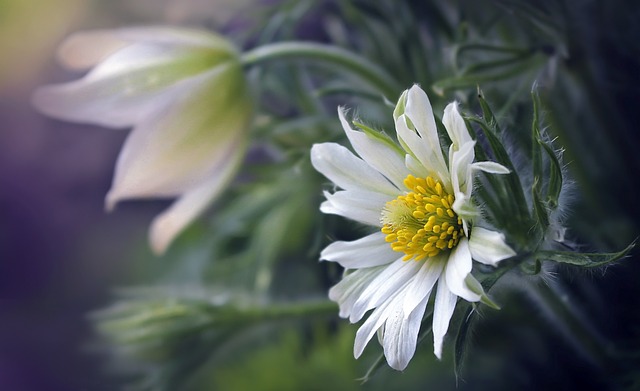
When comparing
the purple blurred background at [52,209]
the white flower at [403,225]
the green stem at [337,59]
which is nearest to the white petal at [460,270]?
the white flower at [403,225]

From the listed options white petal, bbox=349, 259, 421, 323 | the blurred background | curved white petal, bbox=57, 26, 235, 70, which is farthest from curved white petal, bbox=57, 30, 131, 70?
white petal, bbox=349, 259, 421, 323

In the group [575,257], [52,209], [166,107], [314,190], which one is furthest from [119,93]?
[52,209]

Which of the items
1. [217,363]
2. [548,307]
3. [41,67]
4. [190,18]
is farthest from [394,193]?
[41,67]

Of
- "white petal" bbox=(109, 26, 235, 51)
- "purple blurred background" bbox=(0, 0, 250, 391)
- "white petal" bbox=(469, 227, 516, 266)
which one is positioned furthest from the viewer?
"purple blurred background" bbox=(0, 0, 250, 391)

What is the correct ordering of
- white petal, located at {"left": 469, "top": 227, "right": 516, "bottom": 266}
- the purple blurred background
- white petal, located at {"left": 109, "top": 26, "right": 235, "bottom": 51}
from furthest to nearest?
the purple blurred background → white petal, located at {"left": 109, "top": 26, "right": 235, "bottom": 51} → white petal, located at {"left": 469, "top": 227, "right": 516, "bottom": 266}

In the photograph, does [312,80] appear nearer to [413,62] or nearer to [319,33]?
[319,33]

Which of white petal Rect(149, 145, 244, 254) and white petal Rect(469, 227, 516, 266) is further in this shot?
white petal Rect(149, 145, 244, 254)

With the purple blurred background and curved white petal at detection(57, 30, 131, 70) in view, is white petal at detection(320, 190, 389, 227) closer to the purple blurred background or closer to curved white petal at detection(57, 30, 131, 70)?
curved white petal at detection(57, 30, 131, 70)

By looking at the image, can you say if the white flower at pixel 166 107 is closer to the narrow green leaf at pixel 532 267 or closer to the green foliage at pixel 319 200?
the green foliage at pixel 319 200
